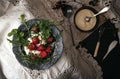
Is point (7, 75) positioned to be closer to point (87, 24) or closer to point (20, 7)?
point (20, 7)

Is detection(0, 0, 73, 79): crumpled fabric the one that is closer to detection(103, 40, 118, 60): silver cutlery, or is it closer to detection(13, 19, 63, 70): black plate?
A: detection(13, 19, 63, 70): black plate

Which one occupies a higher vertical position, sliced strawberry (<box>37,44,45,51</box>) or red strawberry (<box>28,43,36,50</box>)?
red strawberry (<box>28,43,36,50</box>)

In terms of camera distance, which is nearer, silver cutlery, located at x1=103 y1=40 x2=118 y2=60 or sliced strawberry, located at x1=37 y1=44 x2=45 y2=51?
sliced strawberry, located at x1=37 y1=44 x2=45 y2=51

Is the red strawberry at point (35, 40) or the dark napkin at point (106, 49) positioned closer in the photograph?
the red strawberry at point (35, 40)

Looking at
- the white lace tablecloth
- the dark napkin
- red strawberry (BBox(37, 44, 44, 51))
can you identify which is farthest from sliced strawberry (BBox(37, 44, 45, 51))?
the dark napkin

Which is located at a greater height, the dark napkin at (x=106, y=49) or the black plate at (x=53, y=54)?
the black plate at (x=53, y=54)

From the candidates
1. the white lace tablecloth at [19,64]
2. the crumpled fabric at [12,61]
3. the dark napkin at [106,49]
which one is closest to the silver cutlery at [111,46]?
the dark napkin at [106,49]

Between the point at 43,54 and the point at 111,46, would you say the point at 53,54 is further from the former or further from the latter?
the point at 111,46

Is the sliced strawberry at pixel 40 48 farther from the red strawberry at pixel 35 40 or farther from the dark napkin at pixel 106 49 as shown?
the dark napkin at pixel 106 49

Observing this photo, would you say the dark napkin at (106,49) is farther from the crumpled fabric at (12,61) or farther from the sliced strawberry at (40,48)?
the sliced strawberry at (40,48)

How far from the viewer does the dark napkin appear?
148 centimetres

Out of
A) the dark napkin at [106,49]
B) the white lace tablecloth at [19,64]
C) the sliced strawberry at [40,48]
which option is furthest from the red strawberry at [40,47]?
the dark napkin at [106,49]

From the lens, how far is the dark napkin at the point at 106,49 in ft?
4.84

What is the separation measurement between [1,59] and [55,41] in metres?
0.28
